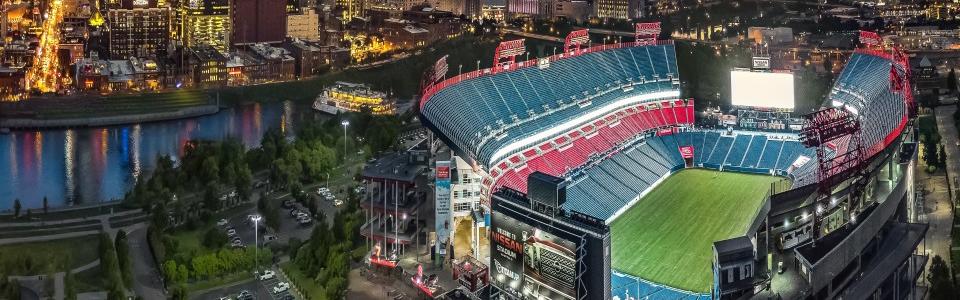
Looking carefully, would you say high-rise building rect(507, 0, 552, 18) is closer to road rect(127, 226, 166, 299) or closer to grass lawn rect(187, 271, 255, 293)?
road rect(127, 226, 166, 299)

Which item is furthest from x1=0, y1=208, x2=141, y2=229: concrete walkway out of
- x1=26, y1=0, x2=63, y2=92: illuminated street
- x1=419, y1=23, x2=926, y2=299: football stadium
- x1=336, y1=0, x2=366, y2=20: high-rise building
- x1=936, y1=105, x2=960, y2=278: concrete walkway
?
x1=336, y1=0, x2=366, y2=20: high-rise building

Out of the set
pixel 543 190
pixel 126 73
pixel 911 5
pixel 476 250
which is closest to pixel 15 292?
pixel 476 250

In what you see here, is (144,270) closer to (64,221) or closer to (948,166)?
(64,221)

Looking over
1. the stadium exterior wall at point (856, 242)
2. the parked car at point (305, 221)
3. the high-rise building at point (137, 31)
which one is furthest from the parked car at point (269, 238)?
the high-rise building at point (137, 31)

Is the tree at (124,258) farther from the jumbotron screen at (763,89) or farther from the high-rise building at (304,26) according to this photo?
the high-rise building at (304,26)

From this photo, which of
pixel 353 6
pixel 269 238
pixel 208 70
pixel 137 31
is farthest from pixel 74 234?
pixel 353 6
